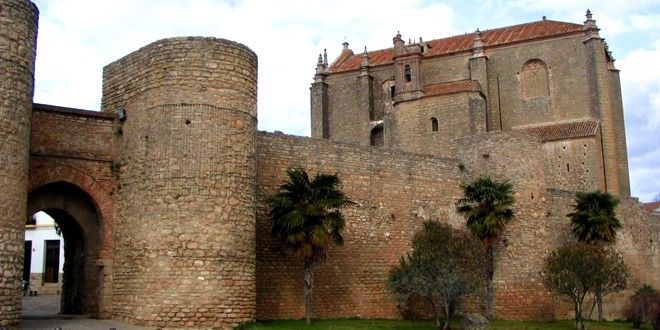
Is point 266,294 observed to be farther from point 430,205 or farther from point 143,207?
point 430,205

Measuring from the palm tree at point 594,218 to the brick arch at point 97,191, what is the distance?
18.0 m

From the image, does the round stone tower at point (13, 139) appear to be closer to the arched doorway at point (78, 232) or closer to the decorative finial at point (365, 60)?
the arched doorway at point (78, 232)

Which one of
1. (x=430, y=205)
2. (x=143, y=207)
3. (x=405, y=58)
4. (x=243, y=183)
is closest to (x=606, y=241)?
(x=430, y=205)

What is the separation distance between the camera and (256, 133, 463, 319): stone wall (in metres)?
20.5

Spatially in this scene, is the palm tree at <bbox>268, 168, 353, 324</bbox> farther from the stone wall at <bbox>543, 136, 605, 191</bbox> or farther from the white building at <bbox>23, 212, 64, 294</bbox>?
the stone wall at <bbox>543, 136, 605, 191</bbox>

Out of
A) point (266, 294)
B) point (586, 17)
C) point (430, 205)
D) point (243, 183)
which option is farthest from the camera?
point (586, 17)

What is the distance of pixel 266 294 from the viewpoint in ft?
66.1

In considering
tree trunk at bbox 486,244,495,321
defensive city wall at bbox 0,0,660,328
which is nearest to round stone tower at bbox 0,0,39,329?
defensive city wall at bbox 0,0,660,328

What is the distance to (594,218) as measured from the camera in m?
27.9

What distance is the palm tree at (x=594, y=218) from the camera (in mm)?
27859

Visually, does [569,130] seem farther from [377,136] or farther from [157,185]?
[157,185]

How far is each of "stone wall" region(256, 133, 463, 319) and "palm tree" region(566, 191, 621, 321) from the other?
226 inches

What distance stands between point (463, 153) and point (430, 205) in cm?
283

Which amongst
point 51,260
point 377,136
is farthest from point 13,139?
point 377,136
